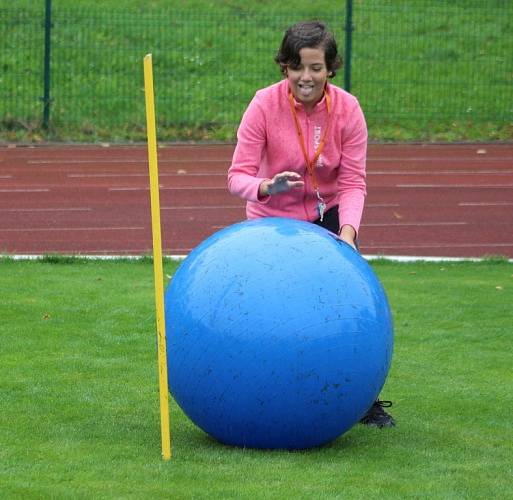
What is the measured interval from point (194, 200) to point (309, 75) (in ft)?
34.8

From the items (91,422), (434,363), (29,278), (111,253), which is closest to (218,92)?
(111,253)

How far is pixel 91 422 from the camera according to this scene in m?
6.35

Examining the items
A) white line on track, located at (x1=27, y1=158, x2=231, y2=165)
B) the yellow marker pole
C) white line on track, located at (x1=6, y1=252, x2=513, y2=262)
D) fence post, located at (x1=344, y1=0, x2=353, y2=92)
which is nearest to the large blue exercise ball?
the yellow marker pole

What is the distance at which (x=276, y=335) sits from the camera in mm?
5453

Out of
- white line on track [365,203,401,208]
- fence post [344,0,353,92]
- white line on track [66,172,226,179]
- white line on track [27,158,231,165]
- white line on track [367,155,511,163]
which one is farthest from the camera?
fence post [344,0,353,92]

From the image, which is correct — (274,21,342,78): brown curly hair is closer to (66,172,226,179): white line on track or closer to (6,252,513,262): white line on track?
(6,252,513,262): white line on track

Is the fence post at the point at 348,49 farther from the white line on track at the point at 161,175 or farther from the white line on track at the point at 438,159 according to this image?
the white line on track at the point at 161,175

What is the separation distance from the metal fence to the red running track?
155 cm

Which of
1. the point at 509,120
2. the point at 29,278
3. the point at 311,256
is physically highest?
the point at 311,256

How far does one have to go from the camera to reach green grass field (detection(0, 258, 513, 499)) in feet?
17.4

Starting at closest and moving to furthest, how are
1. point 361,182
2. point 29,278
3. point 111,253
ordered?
point 361,182 < point 29,278 < point 111,253

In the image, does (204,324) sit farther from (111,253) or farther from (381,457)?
(111,253)

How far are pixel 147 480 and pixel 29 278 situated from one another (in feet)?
18.5

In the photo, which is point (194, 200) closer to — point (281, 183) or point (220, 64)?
point (220, 64)
